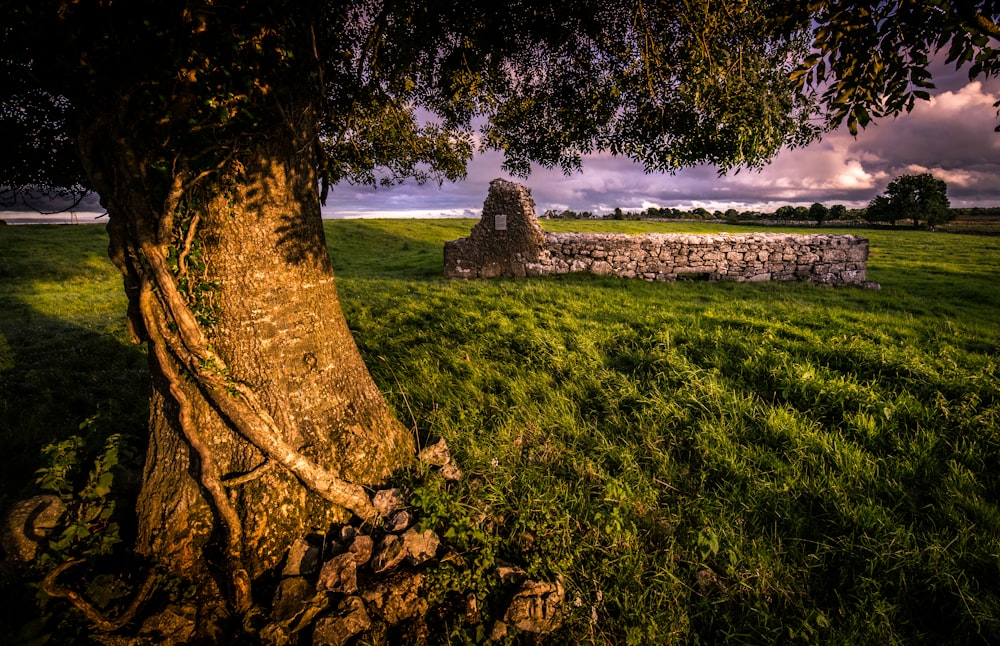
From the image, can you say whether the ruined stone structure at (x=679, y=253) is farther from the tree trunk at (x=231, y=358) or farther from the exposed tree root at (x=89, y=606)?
the exposed tree root at (x=89, y=606)

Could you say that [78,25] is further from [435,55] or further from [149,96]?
[435,55]

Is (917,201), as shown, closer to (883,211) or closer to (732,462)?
(883,211)

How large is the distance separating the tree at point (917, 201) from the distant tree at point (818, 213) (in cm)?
719

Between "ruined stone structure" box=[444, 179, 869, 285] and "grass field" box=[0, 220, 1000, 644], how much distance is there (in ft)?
23.7

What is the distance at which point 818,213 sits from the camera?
238 ft

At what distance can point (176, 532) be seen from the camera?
109 inches

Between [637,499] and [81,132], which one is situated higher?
[81,132]

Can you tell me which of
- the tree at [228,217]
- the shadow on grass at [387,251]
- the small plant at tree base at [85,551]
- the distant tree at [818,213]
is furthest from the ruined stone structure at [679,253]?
the distant tree at [818,213]

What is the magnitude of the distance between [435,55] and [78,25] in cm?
388

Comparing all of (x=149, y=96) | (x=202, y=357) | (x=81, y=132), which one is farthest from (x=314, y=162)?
(x=202, y=357)

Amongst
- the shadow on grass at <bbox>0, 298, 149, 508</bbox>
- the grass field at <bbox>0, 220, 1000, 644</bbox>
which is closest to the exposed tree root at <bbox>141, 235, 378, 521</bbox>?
the grass field at <bbox>0, 220, 1000, 644</bbox>

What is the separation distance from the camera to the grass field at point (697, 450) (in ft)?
8.45

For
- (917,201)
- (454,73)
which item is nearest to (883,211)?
(917,201)

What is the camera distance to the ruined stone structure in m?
14.8
